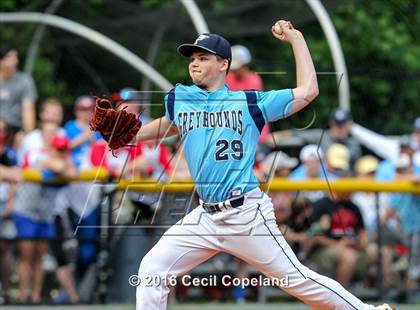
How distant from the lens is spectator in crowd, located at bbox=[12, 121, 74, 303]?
11.9m

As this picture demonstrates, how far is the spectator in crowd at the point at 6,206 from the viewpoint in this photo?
1198cm

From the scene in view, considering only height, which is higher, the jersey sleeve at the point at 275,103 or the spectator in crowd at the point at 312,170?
the jersey sleeve at the point at 275,103

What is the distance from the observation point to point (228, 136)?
25.1 feet

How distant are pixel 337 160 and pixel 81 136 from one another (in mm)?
2787

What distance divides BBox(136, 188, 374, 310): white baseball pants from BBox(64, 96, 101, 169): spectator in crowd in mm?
4852

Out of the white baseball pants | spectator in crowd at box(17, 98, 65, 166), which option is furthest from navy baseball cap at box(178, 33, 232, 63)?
spectator in crowd at box(17, 98, 65, 166)

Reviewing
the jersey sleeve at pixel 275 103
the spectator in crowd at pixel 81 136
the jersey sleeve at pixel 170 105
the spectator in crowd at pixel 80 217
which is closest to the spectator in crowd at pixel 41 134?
the spectator in crowd at pixel 81 136

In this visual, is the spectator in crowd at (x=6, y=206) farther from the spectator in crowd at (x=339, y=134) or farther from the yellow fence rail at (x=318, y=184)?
the spectator in crowd at (x=339, y=134)

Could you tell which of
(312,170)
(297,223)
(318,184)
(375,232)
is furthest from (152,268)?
(375,232)

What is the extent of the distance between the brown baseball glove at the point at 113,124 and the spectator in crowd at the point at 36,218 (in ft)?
13.4

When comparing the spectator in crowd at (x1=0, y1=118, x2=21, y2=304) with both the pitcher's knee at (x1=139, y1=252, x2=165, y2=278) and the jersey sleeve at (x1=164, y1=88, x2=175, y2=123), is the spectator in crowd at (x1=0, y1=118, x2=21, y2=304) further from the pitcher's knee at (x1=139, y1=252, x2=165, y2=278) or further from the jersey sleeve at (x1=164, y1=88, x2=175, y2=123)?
the pitcher's knee at (x1=139, y1=252, x2=165, y2=278)

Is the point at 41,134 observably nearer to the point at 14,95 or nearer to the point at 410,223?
the point at 14,95

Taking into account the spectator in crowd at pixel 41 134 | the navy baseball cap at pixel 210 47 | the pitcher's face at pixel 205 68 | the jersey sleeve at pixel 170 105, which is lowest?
the spectator in crowd at pixel 41 134

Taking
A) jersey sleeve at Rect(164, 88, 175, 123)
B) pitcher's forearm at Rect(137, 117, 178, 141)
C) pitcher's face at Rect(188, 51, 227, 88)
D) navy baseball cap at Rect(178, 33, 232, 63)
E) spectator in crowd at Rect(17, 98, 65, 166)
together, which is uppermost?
navy baseball cap at Rect(178, 33, 232, 63)
